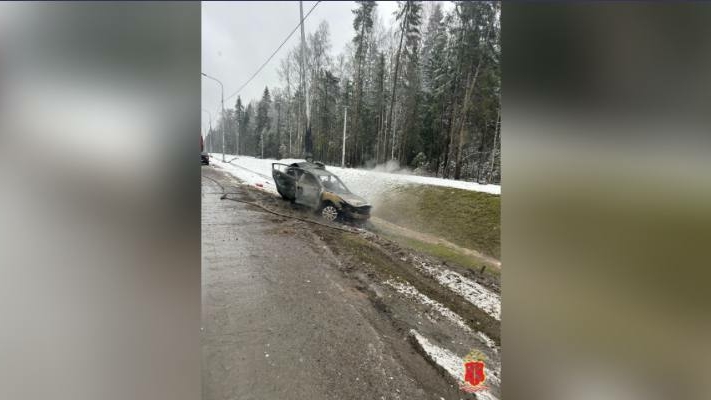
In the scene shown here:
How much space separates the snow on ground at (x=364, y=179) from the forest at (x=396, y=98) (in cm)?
3

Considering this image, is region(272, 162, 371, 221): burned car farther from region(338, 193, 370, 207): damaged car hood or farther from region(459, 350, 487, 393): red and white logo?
region(459, 350, 487, 393): red and white logo

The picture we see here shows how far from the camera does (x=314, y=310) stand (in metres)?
1.15

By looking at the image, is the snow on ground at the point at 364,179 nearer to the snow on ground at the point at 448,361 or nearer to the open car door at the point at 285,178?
the open car door at the point at 285,178

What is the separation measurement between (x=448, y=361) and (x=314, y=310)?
0.58 metres
